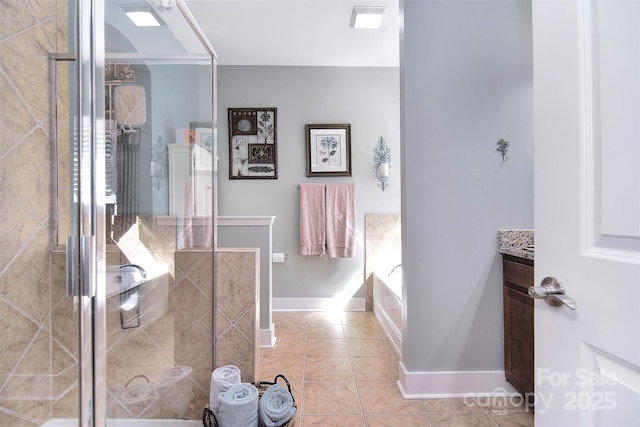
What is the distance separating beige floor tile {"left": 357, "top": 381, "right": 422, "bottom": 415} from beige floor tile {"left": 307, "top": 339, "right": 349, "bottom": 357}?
43cm

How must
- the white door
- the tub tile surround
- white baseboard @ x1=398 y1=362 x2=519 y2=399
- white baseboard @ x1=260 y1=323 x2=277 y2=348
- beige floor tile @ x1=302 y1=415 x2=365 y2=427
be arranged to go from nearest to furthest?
the white door, the tub tile surround, beige floor tile @ x1=302 y1=415 x2=365 y2=427, white baseboard @ x1=398 y1=362 x2=519 y2=399, white baseboard @ x1=260 y1=323 x2=277 y2=348

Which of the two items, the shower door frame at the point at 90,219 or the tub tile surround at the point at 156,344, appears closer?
the shower door frame at the point at 90,219

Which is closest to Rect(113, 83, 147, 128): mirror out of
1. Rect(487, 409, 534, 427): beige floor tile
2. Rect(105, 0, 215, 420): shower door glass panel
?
Rect(105, 0, 215, 420): shower door glass panel

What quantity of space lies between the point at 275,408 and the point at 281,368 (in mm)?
794

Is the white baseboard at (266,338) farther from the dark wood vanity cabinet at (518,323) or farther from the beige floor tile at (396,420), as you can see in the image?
the dark wood vanity cabinet at (518,323)

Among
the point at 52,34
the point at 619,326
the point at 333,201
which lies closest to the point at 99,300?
the point at 52,34

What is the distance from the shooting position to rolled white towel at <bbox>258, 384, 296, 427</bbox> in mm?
1275

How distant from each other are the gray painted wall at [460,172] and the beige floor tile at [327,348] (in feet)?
2.21

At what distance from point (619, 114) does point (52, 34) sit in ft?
5.58

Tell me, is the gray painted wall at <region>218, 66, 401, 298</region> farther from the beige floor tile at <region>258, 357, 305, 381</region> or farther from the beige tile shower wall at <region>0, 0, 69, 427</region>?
the beige tile shower wall at <region>0, 0, 69, 427</region>

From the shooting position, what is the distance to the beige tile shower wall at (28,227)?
1109 millimetres

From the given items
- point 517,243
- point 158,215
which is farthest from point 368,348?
point 158,215

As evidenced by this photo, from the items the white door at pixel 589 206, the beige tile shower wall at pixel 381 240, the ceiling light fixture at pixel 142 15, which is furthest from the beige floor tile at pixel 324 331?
the ceiling light fixture at pixel 142 15

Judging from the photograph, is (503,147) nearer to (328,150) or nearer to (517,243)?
(517,243)
